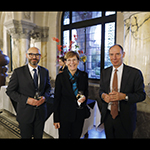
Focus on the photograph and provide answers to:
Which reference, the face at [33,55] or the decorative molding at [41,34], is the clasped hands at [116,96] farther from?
the decorative molding at [41,34]

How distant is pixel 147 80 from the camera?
2.64 m

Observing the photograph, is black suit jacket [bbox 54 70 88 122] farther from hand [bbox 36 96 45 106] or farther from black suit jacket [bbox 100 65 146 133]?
black suit jacket [bbox 100 65 146 133]

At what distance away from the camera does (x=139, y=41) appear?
2664mm

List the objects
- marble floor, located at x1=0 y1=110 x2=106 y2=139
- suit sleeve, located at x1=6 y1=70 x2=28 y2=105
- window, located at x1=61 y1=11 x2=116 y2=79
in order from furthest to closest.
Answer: window, located at x1=61 y1=11 x2=116 y2=79 < marble floor, located at x1=0 y1=110 x2=106 y2=139 < suit sleeve, located at x1=6 y1=70 x2=28 y2=105

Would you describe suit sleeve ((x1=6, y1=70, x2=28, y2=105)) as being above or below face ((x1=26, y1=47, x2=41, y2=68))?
below

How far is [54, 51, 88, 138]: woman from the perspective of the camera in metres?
1.78

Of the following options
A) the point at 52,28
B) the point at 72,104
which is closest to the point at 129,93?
the point at 72,104

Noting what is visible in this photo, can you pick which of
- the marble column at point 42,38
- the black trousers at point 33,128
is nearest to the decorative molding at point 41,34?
the marble column at point 42,38

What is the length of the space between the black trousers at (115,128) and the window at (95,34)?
3.26m

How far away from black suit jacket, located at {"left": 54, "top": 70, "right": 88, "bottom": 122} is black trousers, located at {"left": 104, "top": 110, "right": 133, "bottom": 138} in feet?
1.14

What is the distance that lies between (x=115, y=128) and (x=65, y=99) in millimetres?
755

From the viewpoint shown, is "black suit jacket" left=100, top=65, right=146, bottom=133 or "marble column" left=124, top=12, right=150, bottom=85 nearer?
"black suit jacket" left=100, top=65, right=146, bottom=133

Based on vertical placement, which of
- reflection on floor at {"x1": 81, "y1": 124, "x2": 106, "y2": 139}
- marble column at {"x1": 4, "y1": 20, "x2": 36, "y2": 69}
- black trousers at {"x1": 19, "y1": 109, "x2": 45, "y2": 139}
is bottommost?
reflection on floor at {"x1": 81, "y1": 124, "x2": 106, "y2": 139}

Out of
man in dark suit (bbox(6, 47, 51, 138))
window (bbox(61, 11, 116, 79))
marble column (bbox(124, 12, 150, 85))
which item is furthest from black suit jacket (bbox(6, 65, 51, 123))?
window (bbox(61, 11, 116, 79))
